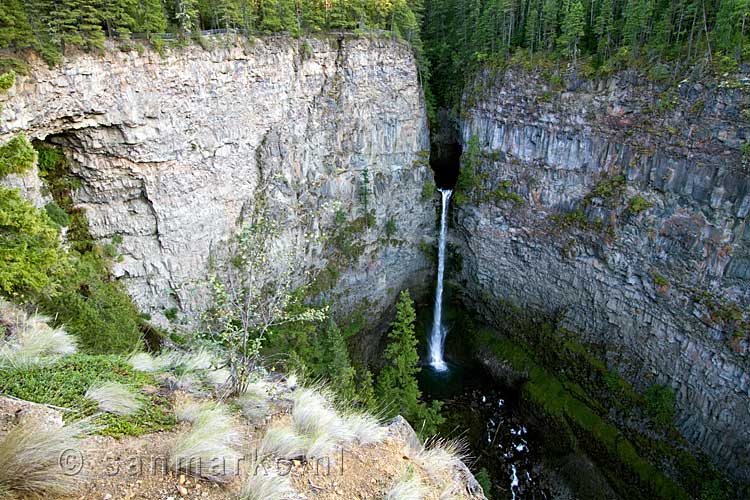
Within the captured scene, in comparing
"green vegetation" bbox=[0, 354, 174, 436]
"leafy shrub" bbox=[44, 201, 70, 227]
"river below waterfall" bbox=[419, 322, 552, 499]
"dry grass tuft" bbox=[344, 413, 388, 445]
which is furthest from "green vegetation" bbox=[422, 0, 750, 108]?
"green vegetation" bbox=[0, 354, 174, 436]

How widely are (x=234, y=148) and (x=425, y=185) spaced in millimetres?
14290

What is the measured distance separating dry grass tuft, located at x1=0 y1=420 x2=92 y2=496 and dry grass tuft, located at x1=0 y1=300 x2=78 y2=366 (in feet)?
10.1

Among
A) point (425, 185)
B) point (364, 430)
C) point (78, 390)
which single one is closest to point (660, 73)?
point (425, 185)

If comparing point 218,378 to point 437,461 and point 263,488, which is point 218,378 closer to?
point 263,488

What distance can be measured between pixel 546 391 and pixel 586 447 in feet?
12.1

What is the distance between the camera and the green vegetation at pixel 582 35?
906 inches

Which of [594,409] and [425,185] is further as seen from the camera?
[425,185]

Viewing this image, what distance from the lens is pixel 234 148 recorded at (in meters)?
24.4

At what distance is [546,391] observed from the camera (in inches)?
1160

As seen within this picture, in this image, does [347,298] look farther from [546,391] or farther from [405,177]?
[546,391]

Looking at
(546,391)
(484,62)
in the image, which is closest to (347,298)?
(546,391)

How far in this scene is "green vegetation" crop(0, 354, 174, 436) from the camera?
6703 millimetres

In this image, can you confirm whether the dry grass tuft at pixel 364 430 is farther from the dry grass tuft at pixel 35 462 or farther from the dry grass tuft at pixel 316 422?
the dry grass tuft at pixel 35 462

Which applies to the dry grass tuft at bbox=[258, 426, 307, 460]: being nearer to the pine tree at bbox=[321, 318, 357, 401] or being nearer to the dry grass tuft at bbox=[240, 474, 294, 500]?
the dry grass tuft at bbox=[240, 474, 294, 500]
